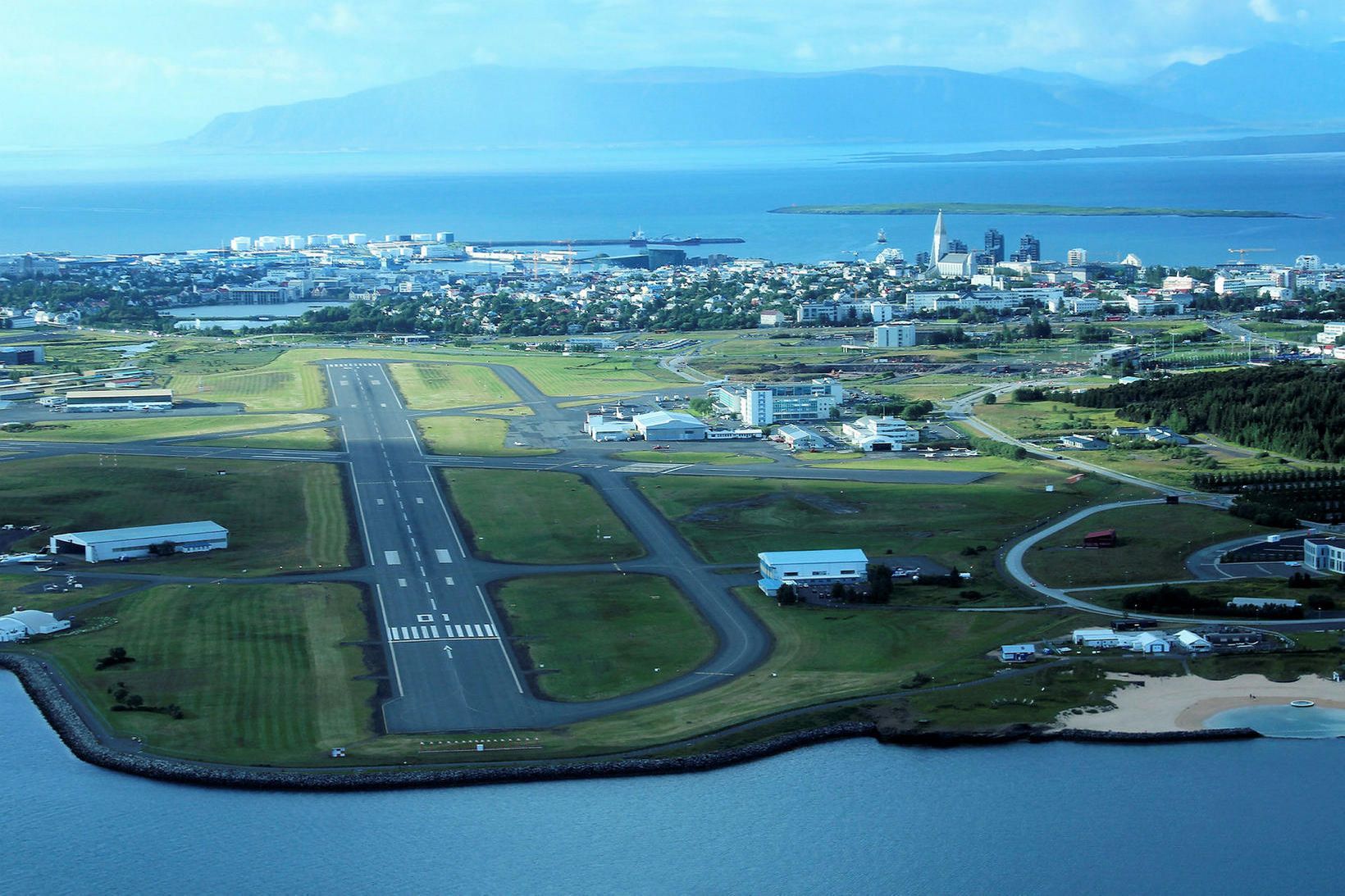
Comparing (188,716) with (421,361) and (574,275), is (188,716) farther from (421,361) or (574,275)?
(574,275)

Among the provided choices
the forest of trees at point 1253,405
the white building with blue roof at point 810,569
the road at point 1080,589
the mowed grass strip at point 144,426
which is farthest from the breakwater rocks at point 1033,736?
the mowed grass strip at point 144,426

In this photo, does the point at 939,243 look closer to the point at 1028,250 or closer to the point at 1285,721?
the point at 1028,250

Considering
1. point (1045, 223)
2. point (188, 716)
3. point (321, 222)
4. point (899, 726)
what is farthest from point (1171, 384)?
point (321, 222)

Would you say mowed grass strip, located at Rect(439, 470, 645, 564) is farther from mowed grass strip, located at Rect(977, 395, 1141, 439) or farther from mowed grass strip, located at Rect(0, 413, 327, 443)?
mowed grass strip, located at Rect(977, 395, 1141, 439)

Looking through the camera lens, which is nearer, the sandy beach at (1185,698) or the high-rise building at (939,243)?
the sandy beach at (1185,698)

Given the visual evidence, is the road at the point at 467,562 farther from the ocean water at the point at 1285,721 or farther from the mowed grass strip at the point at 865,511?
the ocean water at the point at 1285,721

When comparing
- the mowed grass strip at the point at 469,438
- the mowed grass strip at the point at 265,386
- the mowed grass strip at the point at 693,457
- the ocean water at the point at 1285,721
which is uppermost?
the mowed grass strip at the point at 265,386

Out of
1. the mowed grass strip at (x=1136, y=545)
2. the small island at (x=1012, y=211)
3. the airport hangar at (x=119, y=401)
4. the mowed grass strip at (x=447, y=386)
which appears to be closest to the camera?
the mowed grass strip at (x=1136, y=545)

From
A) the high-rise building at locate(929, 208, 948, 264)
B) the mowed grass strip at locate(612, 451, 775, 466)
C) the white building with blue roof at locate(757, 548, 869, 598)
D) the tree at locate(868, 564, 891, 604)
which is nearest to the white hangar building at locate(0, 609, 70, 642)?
the white building with blue roof at locate(757, 548, 869, 598)
